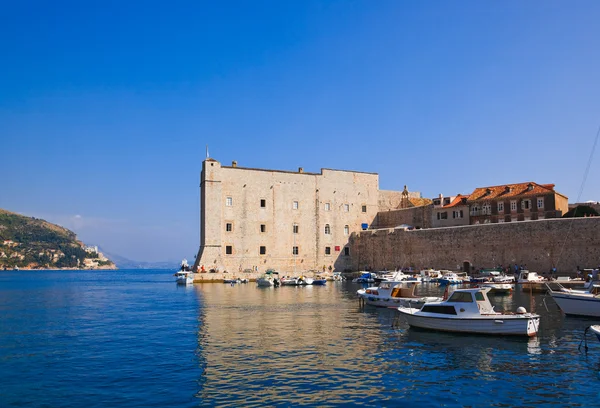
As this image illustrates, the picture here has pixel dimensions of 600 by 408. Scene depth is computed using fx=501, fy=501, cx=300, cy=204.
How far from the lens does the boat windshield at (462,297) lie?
1775 cm

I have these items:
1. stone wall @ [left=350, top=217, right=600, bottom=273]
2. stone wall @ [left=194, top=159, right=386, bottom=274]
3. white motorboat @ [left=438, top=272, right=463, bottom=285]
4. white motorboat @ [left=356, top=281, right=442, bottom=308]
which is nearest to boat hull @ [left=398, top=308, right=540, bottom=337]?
white motorboat @ [left=356, top=281, right=442, bottom=308]

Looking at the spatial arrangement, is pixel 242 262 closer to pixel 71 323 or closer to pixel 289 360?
pixel 71 323

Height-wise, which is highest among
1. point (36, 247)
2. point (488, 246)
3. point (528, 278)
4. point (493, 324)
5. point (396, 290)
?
point (36, 247)

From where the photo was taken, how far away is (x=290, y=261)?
184 ft

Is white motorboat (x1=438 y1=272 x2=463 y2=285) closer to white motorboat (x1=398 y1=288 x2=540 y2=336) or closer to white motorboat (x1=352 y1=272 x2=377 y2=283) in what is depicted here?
white motorboat (x1=352 y1=272 x2=377 y2=283)

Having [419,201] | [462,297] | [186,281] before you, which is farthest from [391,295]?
[419,201]

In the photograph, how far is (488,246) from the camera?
150 feet

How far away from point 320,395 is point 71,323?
15.9 meters

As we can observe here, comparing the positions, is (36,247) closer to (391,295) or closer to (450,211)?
(450,211)

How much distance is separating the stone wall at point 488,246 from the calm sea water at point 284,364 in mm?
21323

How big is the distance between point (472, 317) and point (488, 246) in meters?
30.4

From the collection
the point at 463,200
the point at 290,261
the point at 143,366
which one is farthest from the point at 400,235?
the point at 143,366

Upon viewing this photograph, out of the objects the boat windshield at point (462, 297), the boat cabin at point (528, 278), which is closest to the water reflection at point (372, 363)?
the boat windshield at point (462, 297)

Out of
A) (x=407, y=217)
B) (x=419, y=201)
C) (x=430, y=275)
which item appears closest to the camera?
(x=430, y=275)
